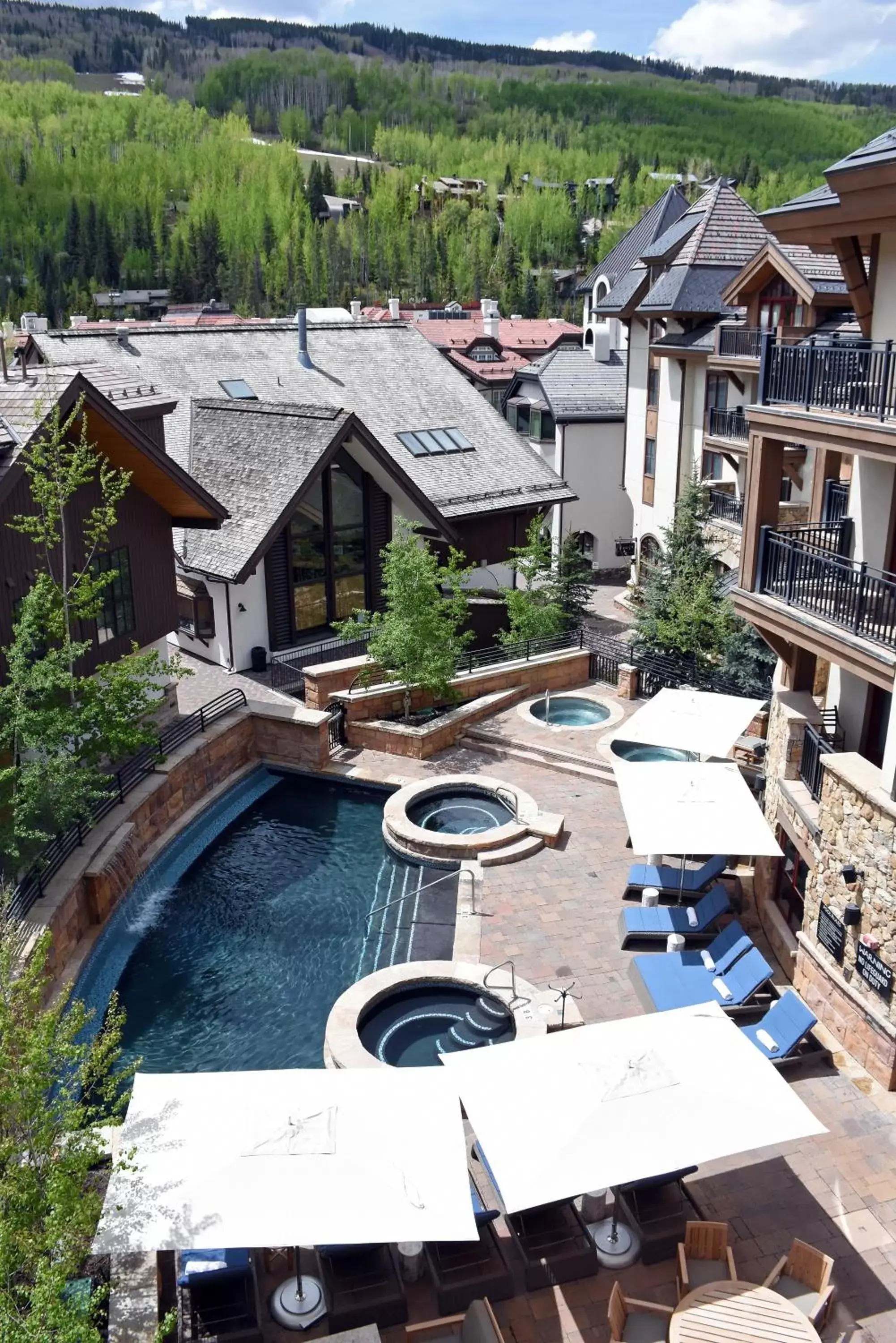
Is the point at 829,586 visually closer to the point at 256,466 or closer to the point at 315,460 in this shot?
the point at 315,460

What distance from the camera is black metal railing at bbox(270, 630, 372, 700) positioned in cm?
2491

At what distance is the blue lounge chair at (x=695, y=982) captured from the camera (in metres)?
13.3

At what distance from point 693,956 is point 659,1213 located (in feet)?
15.3

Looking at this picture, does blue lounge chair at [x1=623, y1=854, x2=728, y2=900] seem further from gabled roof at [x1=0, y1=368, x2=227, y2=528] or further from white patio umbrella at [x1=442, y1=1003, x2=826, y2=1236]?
gabled roof at [x1=0, y1=368, x2=227, y2=528]

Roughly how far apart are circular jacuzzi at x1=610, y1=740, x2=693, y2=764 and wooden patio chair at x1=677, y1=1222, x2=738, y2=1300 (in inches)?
503

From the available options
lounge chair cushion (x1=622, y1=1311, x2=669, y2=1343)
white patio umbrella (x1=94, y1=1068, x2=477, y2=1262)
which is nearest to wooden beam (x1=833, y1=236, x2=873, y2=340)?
white patio umbrella (x1=94, y1=1068, x2=477, y2=1262)

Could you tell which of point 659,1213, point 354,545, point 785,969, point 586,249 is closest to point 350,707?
point 354,545

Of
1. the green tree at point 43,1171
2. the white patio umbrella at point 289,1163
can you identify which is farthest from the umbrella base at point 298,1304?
the white patio umbrella at point 289,1163

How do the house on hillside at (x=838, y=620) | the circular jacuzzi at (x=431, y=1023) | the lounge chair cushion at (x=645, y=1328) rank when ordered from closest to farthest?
the lounge chair cushion at (x=645, y=1328), the house on hillside at (x=838, y=620), the circular jacuzzi at (x=431, y=1023)

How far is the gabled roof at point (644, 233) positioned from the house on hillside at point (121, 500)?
2549 cm

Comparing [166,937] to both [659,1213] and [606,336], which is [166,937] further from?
[606,336]

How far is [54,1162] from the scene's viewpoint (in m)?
8.48

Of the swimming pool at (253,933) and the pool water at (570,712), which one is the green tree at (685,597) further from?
the swimming pool at (253,933)

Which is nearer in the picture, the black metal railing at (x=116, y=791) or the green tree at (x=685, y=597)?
the black metal railing at (x=116, y=791)
